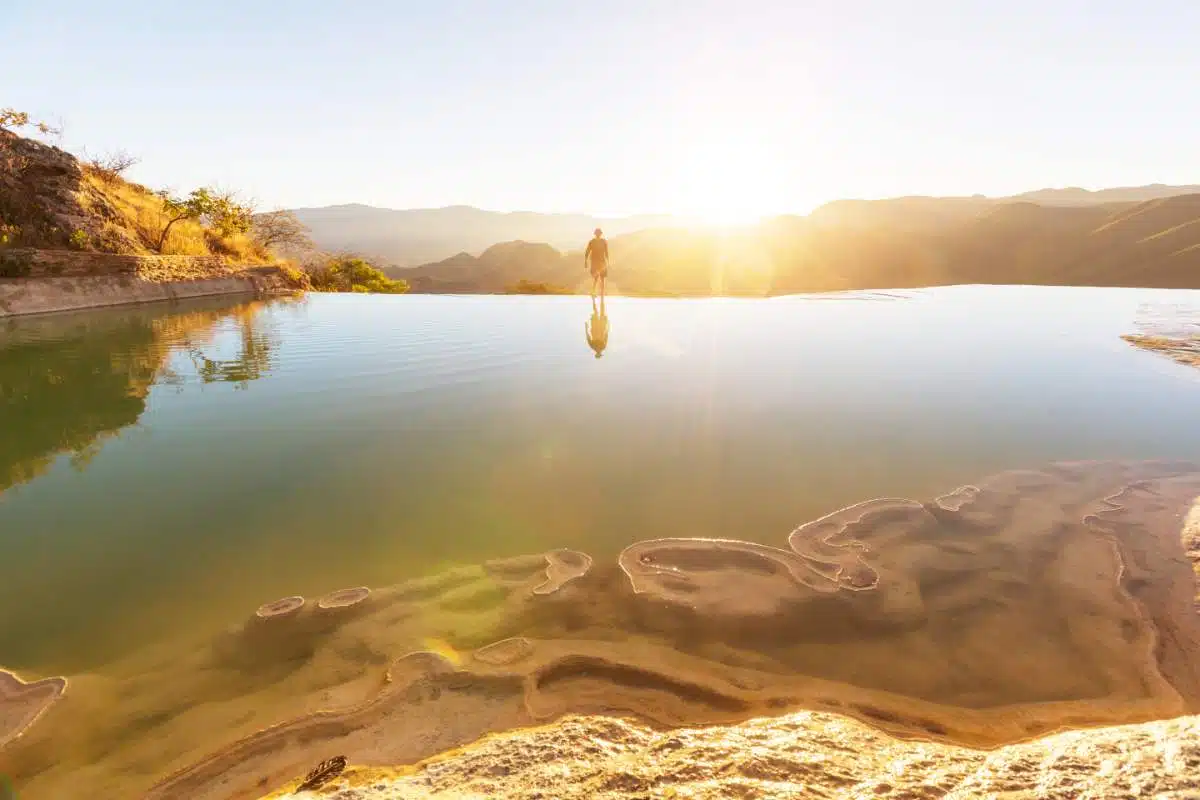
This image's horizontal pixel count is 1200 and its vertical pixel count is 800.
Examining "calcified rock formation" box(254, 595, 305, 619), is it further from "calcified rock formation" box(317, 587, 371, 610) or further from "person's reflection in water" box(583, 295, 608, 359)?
"person's reflection in water" box(583, 295, 608, 359)

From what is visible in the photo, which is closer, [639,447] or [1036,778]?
[1036,778]

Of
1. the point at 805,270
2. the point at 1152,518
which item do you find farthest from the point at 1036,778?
the point at 805,270

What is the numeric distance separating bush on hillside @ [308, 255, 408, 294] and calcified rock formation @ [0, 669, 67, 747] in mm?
36548

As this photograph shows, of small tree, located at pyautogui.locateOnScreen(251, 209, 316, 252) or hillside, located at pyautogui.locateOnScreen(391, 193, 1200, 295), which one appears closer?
small tree, located at pyautogui.locateOnScreen(251, 209, 316, 252)

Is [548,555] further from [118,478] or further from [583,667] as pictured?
[118,478]

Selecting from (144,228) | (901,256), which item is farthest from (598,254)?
(901,256)

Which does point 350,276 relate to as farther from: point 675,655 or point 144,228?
point 675,655

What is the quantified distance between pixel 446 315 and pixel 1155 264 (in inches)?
2962

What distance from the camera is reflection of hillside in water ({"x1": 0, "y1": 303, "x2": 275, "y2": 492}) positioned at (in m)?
5.77

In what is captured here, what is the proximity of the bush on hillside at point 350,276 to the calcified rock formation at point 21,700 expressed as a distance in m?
36.5

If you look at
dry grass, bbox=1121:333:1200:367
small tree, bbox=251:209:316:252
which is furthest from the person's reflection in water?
small tree, bbox=251:209:316:252

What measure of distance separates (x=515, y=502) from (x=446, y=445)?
58.4 inches

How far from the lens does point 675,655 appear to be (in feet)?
9.41

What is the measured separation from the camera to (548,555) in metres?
3.77
